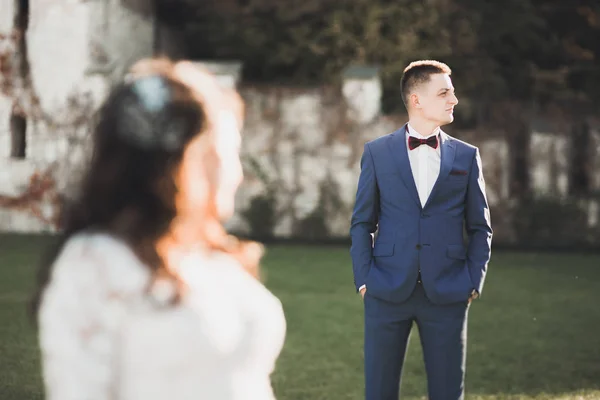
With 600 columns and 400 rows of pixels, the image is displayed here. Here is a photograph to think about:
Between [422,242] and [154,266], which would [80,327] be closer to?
[154,266]

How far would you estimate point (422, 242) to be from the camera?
3.83 meters

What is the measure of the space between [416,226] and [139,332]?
7.28ft

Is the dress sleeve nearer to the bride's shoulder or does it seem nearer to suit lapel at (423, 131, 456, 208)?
the bride's shoulder

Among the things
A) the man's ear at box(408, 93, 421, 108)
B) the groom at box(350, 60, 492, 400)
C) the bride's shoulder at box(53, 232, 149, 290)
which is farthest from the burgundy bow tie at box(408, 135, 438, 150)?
the bride's shoulder at box(53, 232, 149, 290)

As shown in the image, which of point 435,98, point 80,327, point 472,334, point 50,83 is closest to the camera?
point 80,327

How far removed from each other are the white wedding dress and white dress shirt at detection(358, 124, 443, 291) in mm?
2085

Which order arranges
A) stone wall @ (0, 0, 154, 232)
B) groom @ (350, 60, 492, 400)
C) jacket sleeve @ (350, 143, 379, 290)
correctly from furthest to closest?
stone wall @ (0, 0, 154, 232) → jacket sleeve @ (350, 143, 379, 290) → groom @ (350, 60, 492, 400)

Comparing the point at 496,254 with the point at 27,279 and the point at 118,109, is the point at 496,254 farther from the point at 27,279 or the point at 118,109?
the point at 118,109

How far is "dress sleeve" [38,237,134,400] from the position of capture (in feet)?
5.56

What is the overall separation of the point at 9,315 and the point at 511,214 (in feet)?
29.9

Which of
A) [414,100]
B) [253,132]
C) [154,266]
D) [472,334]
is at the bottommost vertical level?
[472,334]

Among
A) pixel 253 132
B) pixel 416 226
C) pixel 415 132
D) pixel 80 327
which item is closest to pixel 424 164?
pixel 415 132

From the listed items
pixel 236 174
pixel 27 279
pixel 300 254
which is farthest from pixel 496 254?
pixel 236 174

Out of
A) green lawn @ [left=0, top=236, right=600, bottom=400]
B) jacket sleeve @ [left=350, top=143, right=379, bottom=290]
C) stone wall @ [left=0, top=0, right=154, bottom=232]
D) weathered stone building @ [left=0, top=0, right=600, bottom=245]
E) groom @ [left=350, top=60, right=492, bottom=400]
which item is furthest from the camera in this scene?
stone wall @ [left=0, top=0, right=154, bottom=232]
